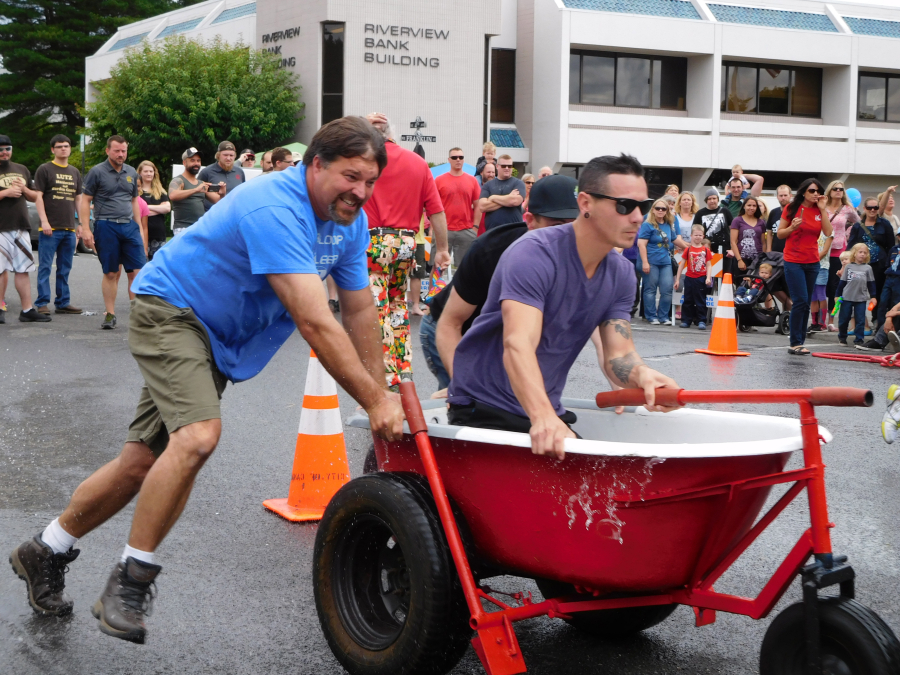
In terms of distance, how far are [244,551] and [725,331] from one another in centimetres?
790

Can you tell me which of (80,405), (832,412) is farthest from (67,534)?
(832,412)

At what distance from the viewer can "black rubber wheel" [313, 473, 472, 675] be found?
2912mm

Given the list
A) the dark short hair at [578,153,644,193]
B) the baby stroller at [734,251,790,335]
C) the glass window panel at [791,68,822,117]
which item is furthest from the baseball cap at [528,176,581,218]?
the glass window panel at [791,68,822,117]

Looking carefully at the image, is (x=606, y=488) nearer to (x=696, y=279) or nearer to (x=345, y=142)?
(x=345, y=142)

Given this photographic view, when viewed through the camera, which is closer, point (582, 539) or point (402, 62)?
point (582, 539)

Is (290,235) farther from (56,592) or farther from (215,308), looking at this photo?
(56,592)

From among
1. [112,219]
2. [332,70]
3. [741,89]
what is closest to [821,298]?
[112,219]

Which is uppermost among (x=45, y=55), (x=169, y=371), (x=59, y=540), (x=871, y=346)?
(x=45, y=55)

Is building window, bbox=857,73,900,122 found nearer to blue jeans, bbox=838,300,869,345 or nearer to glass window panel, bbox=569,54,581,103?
glass window panel, bbox=569,54,581,103

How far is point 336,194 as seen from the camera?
3.31m

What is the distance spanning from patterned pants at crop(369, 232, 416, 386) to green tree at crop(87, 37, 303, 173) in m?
27.3

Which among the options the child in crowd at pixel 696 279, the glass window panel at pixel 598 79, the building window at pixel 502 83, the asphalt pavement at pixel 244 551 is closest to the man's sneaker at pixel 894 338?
the asphalt pavement at pixel 244 551

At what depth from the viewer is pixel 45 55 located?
54562 mm

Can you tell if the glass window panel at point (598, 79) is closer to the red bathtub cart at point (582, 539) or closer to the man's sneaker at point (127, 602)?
the red bathtub cart at point (582, 539)
